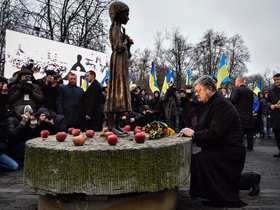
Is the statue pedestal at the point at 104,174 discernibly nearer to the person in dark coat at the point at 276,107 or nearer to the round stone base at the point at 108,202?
the round stone base at the point at 108,202

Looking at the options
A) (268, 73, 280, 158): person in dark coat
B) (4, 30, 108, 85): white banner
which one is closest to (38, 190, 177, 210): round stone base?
(268, 73, 280, 158): person in dark coat

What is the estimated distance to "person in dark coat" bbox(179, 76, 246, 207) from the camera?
541cm

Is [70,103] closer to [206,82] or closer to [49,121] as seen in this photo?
[49,121]

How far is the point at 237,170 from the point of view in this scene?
5.58 metres

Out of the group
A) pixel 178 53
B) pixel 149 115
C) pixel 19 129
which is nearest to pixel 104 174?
pixel 19 129

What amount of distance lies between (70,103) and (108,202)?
5134mm

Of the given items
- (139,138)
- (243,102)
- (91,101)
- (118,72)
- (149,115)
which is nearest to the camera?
(139,138)

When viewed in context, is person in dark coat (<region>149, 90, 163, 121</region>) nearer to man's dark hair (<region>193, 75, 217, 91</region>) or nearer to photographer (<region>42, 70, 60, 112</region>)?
photographer (<region>42, 70, 60, 112</region>)

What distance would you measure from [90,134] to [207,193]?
178cm

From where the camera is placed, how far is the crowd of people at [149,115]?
550 centimetres

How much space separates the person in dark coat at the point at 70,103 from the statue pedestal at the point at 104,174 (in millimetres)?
4620

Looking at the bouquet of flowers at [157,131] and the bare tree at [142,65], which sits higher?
the bare tree at [142,65]

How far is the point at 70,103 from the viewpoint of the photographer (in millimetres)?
9508

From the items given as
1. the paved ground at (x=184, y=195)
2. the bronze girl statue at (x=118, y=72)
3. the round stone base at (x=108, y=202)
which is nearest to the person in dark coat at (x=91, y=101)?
the paved ground at (x=184, y=195)
